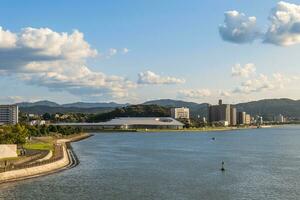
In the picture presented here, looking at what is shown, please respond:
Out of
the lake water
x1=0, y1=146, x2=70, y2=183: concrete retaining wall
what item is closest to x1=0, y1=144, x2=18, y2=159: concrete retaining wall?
x1=0, y1=146, x2=70, y2=183: concrete retaining wall

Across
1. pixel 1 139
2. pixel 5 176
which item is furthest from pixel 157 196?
pixel 1 139

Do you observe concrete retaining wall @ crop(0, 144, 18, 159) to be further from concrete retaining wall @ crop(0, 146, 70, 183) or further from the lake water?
the lake water

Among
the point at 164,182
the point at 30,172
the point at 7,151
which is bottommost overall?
the point at 164,182

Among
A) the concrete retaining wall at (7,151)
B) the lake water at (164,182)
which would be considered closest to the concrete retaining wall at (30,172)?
the lake water at (164,182)

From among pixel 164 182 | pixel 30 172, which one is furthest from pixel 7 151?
pixel 164 182

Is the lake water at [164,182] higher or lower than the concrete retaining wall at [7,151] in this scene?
lower

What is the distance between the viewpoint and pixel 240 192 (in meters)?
38.1

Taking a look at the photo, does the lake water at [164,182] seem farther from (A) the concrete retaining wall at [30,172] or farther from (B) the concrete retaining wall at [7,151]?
(B) the concrete retaining wall at [7,151]

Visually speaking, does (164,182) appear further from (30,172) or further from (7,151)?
(7,151)

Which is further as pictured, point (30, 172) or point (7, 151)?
point (7, 151)

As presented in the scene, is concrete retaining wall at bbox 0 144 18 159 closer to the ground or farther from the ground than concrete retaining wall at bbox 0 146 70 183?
farther from the ground

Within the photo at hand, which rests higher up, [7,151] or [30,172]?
[7,151]

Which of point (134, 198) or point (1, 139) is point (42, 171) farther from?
point (1, 139)

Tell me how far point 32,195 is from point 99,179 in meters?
9.97
